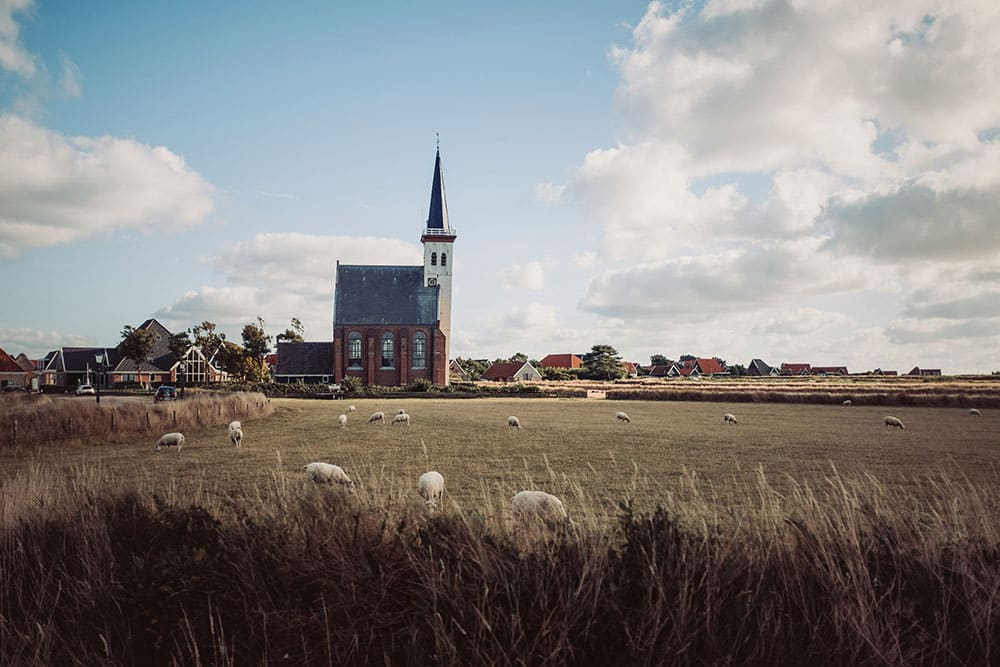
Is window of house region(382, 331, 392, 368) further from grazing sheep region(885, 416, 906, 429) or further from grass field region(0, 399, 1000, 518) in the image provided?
grazing sheep region(885, 416, 906, 429)

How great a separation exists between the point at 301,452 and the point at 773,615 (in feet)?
51.9

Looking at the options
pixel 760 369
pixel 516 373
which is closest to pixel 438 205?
pixel 516 373

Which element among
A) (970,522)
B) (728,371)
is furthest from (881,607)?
(728,371)

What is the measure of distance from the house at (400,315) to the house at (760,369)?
82.9 metres

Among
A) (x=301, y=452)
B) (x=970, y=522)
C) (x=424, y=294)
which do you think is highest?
(x=424, y=294)

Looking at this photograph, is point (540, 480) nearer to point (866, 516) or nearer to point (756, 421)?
point (866, 516)

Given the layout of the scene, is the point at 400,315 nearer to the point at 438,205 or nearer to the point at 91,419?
the point at 438,205

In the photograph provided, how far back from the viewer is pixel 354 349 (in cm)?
7500

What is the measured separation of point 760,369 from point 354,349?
309ft

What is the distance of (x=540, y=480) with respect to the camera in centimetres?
1296

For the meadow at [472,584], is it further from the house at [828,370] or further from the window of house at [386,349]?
the house at [828,370]

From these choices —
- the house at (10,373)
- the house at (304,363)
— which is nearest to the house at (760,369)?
the house at (304,363)

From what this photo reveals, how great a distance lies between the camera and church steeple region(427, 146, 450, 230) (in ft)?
260

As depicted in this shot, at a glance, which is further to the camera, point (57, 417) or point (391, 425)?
point (391, 425)
